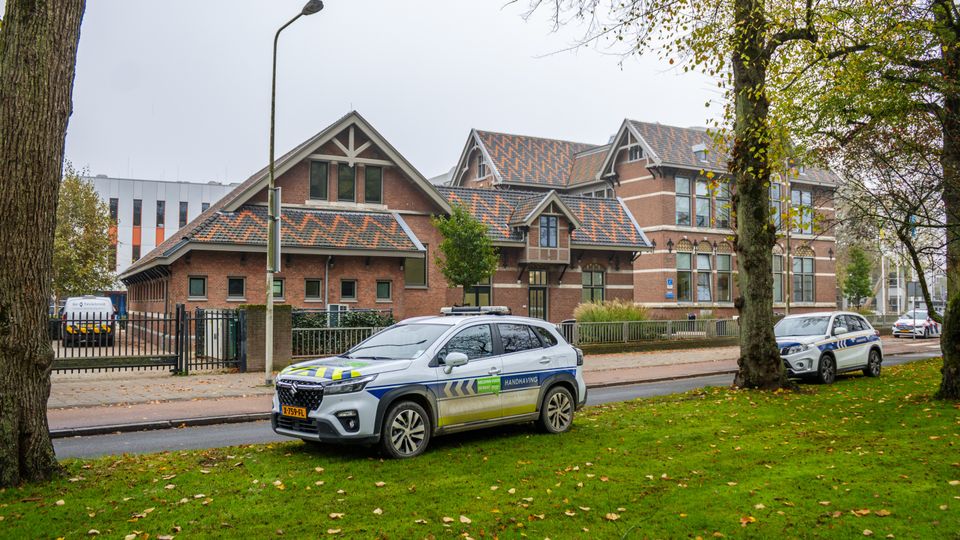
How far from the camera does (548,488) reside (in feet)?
24.8

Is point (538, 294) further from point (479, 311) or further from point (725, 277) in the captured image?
point (479, 311)

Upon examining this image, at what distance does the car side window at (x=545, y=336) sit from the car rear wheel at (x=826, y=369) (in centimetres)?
919

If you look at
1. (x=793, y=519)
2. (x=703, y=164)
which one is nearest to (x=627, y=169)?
(x=703, y=164)

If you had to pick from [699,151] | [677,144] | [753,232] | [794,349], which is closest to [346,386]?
[753,232]

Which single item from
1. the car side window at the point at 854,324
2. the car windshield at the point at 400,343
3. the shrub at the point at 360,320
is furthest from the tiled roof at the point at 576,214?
the car windshield at the point at 400,343

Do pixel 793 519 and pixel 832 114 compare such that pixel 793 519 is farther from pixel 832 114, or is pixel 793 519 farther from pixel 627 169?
pixel 627 169

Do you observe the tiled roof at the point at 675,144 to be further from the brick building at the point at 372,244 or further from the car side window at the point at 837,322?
the car side window at the point at 837,322

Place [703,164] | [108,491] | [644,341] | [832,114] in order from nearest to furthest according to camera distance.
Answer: [108,491] < [832,114] < [644,341] < [703,164]

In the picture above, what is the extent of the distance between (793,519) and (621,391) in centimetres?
1144

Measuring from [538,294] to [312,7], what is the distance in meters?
21.1

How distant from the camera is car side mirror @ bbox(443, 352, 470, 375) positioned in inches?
370

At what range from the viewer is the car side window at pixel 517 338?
1057 centimetres

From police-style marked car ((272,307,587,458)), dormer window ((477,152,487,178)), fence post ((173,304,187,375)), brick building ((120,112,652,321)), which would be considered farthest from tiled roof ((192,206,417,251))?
police-style marked car ((272,307,587,458))

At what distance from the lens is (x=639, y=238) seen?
37.9m
